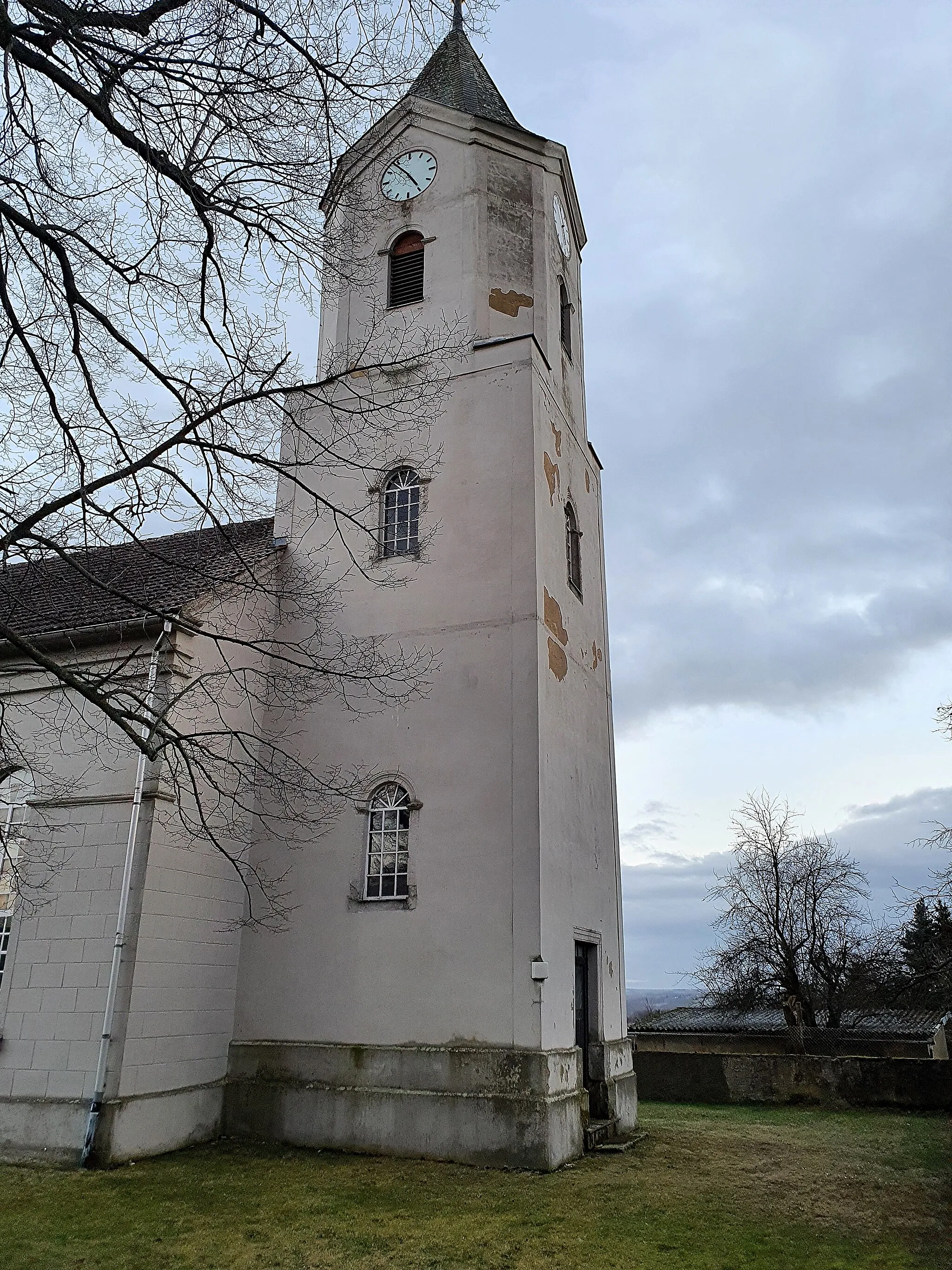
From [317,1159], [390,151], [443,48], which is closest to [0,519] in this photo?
[317,1159]

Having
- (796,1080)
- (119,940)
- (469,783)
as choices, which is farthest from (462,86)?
(796,1080)

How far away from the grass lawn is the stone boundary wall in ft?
14.3

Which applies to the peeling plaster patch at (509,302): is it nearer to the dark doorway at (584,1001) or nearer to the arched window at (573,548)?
the arched window at (573,548)

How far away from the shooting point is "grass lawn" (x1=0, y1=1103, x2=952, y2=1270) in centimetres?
786

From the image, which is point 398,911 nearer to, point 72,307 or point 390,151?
point 72,307

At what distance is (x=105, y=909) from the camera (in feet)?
38.6

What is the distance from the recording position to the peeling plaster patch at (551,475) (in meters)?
15.1

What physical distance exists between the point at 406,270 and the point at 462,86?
195 inches

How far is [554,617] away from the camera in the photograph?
14.3 m

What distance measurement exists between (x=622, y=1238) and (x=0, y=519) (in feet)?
26.1

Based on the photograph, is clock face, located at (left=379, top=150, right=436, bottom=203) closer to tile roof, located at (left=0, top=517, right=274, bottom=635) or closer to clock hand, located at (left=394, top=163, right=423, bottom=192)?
clock hand, located at (left=394, top=163, right=423, bottom=192)

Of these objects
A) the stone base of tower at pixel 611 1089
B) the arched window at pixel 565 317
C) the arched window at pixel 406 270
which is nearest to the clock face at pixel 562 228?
the arched window at pixel 565 317

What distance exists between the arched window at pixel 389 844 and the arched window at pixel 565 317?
9358 mm

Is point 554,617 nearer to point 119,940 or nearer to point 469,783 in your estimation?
point 469,783
